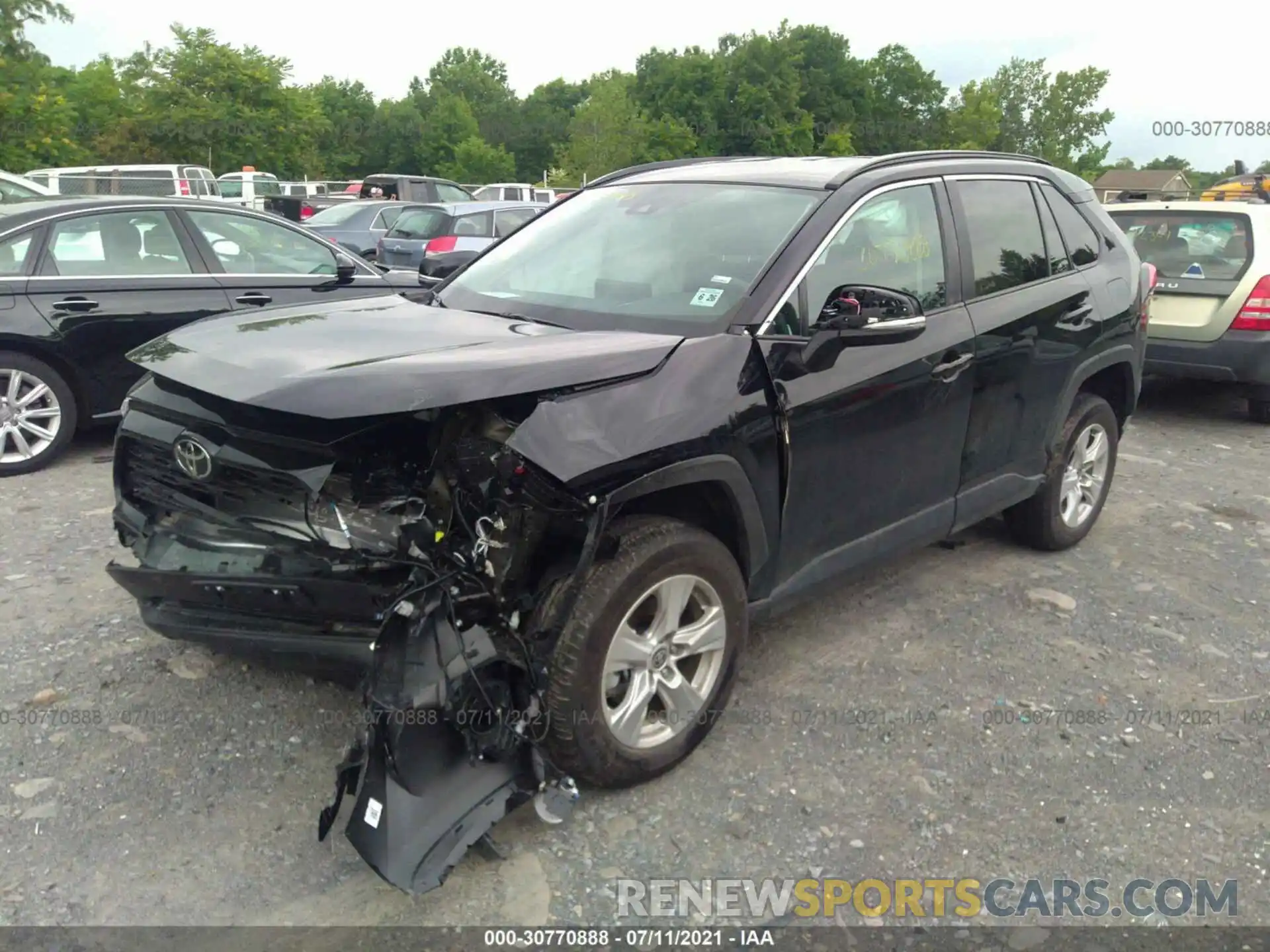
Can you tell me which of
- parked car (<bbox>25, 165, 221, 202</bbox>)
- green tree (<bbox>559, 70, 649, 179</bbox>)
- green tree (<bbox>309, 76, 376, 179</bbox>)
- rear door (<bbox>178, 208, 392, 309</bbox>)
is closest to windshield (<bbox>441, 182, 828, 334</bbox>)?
rear door (<bbox>178, 208, 392, 309</bbox>)

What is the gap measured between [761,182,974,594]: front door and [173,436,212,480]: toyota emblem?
176cm

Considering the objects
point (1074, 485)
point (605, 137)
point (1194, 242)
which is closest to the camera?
point (1074, 485)

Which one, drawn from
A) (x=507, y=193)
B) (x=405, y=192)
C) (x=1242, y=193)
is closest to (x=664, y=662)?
(x=1242, y=193)

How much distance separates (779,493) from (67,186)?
20.3 meters

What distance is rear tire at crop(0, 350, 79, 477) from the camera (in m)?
5.89

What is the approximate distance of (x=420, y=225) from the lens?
1453 centimetres

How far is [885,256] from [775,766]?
191cm

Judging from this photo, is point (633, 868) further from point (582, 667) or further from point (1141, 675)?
point (1141, 675)

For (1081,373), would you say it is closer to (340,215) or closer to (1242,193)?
(1242,193)

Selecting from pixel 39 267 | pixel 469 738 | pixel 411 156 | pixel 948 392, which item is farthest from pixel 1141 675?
pixel 411 156

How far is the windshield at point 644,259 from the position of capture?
348 centimetres

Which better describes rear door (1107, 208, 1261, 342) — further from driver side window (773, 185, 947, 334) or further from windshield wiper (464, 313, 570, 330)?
windshield wiper (464, 313, 570, 330)

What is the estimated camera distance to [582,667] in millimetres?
2832

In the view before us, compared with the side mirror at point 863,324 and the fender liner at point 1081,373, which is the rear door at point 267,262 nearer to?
the side mirror at point 863,324
